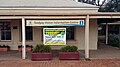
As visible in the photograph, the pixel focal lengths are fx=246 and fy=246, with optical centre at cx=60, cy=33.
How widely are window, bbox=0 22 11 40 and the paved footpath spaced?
607 cm

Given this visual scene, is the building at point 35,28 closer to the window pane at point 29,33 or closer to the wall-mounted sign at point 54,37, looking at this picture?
the window pane at point 29,33

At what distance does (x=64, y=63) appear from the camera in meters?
13.2

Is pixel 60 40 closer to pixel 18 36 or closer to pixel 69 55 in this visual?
pixel 69 55

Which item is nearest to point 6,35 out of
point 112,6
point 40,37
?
point 40,37

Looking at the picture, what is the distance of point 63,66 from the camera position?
40.5ft

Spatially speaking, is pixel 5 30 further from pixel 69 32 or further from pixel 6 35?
pixel 69 32

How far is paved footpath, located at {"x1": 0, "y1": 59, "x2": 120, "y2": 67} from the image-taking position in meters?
12.6

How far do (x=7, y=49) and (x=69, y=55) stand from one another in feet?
21.2

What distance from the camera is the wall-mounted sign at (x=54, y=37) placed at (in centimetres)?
1497

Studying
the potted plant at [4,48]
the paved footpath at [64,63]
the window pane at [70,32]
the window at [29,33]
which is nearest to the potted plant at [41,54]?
the paved footpath at [64,63]

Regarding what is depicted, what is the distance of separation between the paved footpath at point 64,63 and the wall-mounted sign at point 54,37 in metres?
1.39

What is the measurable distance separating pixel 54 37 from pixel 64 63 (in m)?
2.32

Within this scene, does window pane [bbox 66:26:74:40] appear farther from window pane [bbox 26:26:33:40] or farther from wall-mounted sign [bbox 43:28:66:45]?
wall-mounted sign [bbox 43:28:66:45]

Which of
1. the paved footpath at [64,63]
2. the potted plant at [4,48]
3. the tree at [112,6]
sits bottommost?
the paved footpath at [64,63]
